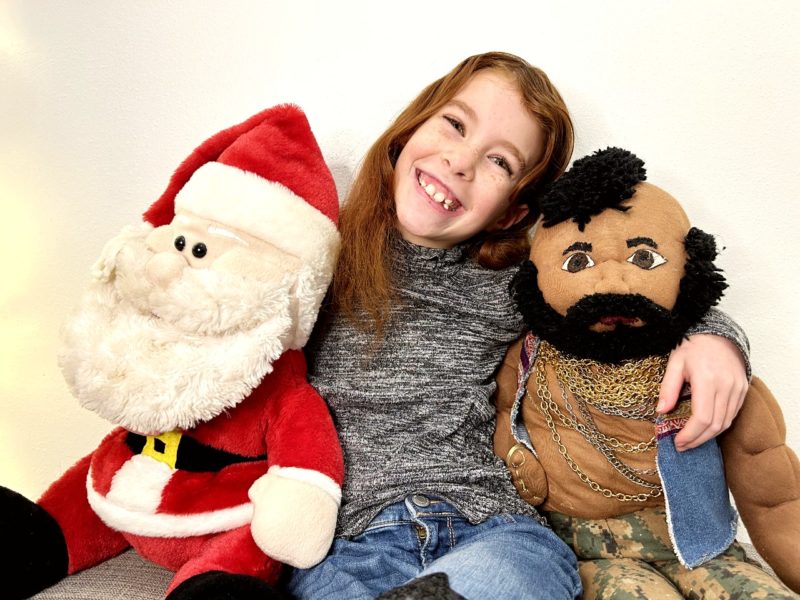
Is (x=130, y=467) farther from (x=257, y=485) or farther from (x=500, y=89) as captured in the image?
(x=500, y=89)

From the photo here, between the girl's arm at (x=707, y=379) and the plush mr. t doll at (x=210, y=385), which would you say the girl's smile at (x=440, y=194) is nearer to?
the plush mr. t doll at (x=210, y=385)

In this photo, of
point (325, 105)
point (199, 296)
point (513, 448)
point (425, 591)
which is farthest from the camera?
point (325, 105)

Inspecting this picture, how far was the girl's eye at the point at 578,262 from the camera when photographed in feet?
2.69

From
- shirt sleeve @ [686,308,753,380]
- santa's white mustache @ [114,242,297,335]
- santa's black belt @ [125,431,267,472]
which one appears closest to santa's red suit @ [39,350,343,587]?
santa's black belt @ [125,431,267,472]

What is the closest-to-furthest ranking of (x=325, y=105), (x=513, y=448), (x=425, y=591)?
(x=425, y=591) < (x=513, y=448) < (x=325, y=105)

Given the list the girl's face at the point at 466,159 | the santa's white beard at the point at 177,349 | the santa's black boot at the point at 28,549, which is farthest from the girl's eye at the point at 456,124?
the santa's black boot at the point at 28,549

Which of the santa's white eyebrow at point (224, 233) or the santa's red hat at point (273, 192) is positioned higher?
the santa's red hat at point (273, 192)

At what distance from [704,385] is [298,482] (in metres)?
0.50

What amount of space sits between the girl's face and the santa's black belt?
41 centimetres

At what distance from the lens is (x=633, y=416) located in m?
0.85

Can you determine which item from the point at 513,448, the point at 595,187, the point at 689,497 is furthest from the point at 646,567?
the point at 595,187

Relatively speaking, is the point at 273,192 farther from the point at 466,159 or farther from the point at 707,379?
the point at 707,379

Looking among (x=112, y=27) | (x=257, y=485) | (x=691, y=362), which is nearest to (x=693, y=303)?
(x=691, y=362)

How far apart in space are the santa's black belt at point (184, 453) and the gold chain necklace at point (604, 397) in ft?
1.41
